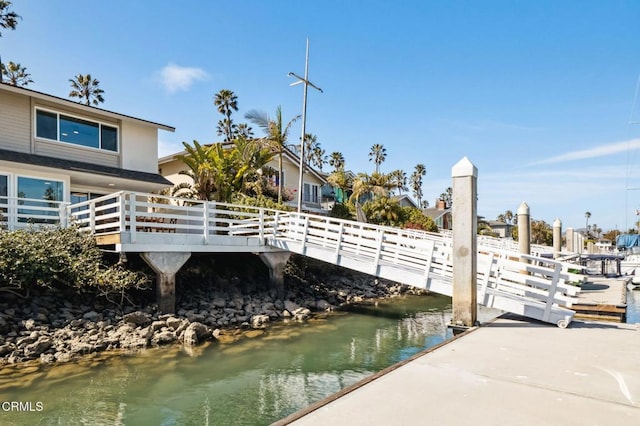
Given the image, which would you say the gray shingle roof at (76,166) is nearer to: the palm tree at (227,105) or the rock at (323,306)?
the rock at (323,306)

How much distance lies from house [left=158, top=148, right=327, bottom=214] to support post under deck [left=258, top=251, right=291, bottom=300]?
10997 mm

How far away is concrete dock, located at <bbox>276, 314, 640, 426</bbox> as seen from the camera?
4168mm

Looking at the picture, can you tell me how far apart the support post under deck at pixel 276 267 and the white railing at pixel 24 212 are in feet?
22.5

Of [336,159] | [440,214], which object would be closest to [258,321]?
[440,214]

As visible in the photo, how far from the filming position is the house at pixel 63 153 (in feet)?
47.3

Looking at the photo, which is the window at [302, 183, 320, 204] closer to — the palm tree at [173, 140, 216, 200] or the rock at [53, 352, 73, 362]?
the palm tree at [173, 140, 216, 200]

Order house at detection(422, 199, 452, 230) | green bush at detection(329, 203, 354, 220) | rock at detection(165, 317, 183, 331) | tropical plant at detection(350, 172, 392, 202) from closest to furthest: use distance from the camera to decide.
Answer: rock at detection(165, 317, 183, 331), green bush at detection(329, 203, 354, 220), tropical plant at detection(350, 172, 392, 202), house at detection(422, 199, 452, 230)

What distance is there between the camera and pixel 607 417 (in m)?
4.11

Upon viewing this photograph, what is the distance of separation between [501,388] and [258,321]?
9.39m

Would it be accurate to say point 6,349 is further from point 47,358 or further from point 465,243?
point 465,243

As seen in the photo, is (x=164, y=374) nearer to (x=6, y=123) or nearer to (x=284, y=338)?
(x=284, y=338)

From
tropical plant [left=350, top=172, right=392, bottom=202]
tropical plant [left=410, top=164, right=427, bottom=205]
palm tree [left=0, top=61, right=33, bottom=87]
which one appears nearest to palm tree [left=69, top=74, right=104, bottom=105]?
palm tree [left=0, top=61, right=33, bottom=87]

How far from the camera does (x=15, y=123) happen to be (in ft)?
49.9

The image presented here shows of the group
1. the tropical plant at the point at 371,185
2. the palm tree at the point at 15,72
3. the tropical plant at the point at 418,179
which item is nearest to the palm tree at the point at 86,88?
the palm tree at the point at 15,72
